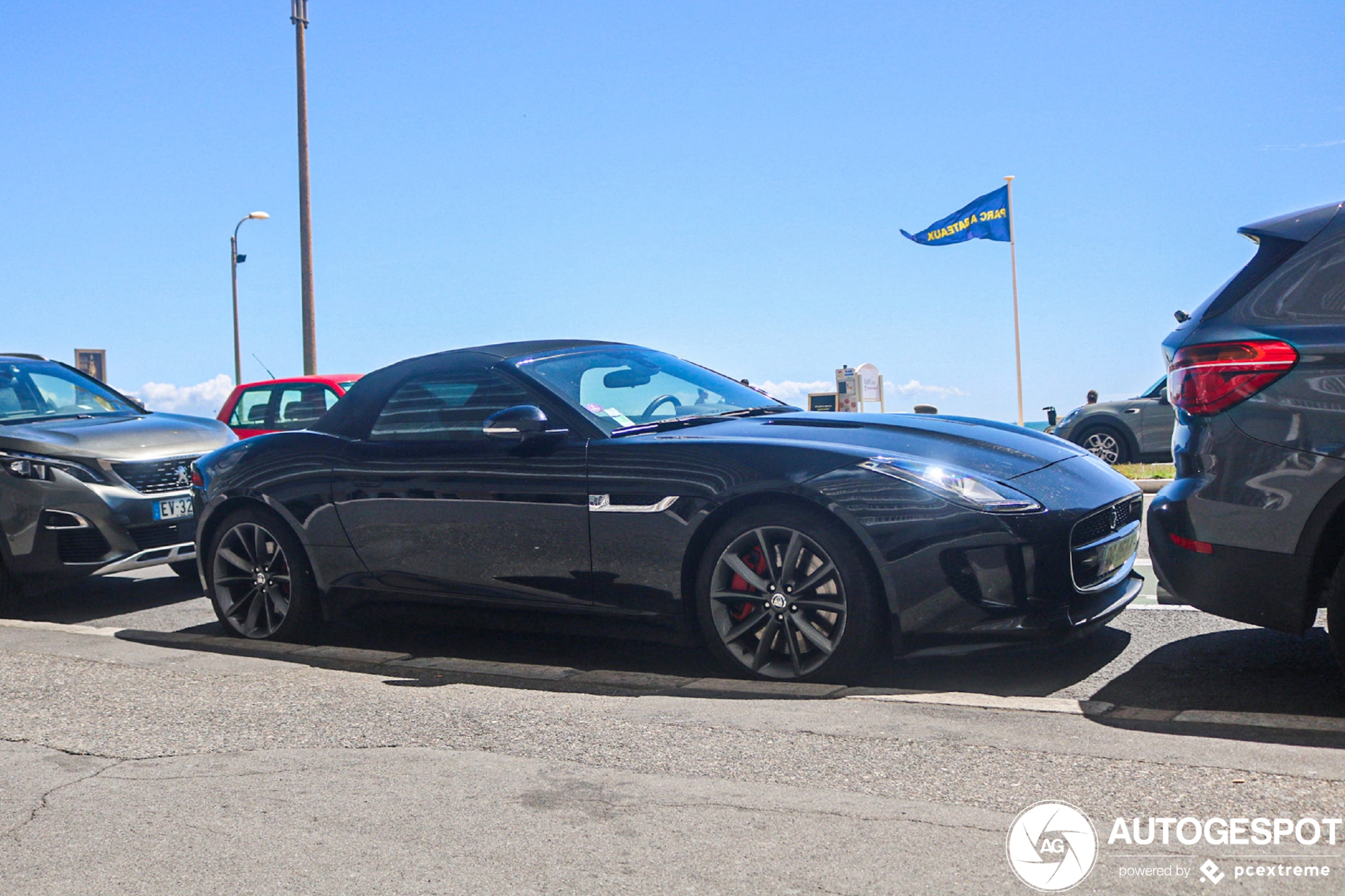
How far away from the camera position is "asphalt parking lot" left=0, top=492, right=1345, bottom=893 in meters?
3.03

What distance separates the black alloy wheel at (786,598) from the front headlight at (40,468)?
14.6 feet

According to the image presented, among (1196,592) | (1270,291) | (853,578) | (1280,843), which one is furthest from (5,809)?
(1270,291)

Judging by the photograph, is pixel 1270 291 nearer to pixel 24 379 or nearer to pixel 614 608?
pixel 614 608

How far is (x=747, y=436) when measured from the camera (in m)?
5.04

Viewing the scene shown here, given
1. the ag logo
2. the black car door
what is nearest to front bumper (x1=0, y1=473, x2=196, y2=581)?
the black car door

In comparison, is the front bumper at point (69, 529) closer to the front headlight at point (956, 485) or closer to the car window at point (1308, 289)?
the front headlight at point (956, 485)

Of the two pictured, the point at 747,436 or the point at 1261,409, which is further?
the point at 747,436

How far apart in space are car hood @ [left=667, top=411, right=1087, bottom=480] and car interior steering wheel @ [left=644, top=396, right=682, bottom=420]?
298 mm

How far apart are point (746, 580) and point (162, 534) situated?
4398 mm

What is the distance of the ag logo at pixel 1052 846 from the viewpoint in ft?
9.41

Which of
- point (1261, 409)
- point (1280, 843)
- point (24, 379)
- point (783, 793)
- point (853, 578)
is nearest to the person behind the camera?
point (1280, 843)

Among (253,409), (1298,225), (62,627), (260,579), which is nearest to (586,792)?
(1298,225)

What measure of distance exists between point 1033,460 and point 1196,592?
33.6 inches

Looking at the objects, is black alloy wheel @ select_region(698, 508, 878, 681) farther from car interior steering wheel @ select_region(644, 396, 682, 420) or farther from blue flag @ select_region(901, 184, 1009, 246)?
blue flag @ select_region(901, 184, 1009, 246)
